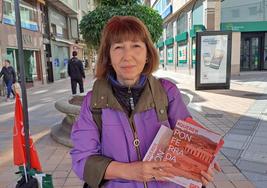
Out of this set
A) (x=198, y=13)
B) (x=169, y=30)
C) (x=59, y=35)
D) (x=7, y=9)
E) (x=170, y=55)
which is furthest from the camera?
(x=169, y=30)

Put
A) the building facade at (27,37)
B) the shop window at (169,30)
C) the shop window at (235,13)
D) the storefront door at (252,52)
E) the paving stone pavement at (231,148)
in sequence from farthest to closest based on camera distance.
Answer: the shop window at (169,30) < the storefront door at (252,52) < the shop window at (235,13) < the building facade at (27,37) < the paving stone pavement at (231,148)

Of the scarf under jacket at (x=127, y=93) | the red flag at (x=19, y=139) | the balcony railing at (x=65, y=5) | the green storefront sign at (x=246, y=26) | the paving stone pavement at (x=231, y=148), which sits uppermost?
the balcony railing at (x=65, y=5)

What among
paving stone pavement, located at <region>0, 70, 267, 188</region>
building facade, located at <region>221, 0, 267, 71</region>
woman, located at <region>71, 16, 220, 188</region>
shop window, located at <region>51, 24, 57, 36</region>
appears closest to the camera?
woman, located at <region>71, 16, 220, 188</region>

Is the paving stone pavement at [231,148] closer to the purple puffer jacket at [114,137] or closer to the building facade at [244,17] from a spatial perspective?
the purple puffer jacket at [114,137]

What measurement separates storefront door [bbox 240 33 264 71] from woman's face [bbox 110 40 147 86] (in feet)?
66.2

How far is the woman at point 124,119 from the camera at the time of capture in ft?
4.49

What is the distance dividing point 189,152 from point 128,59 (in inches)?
21.9

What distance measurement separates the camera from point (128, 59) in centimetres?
148

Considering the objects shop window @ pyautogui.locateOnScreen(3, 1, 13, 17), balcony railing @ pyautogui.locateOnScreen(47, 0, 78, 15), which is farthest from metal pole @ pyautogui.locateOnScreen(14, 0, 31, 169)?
balcony railing @ pyautogui.locateOnScreen(47, 0, 78, 15)

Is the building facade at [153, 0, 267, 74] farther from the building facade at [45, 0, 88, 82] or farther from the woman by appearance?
the woman

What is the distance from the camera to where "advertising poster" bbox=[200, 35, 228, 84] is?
11617 mm

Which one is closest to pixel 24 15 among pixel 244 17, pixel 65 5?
pixel 65 5

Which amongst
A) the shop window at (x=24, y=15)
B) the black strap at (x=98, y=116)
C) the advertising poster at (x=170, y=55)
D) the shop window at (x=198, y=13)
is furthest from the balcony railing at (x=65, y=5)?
the black strap at (x=98, y=116)

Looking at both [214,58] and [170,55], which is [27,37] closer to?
[214,58]
